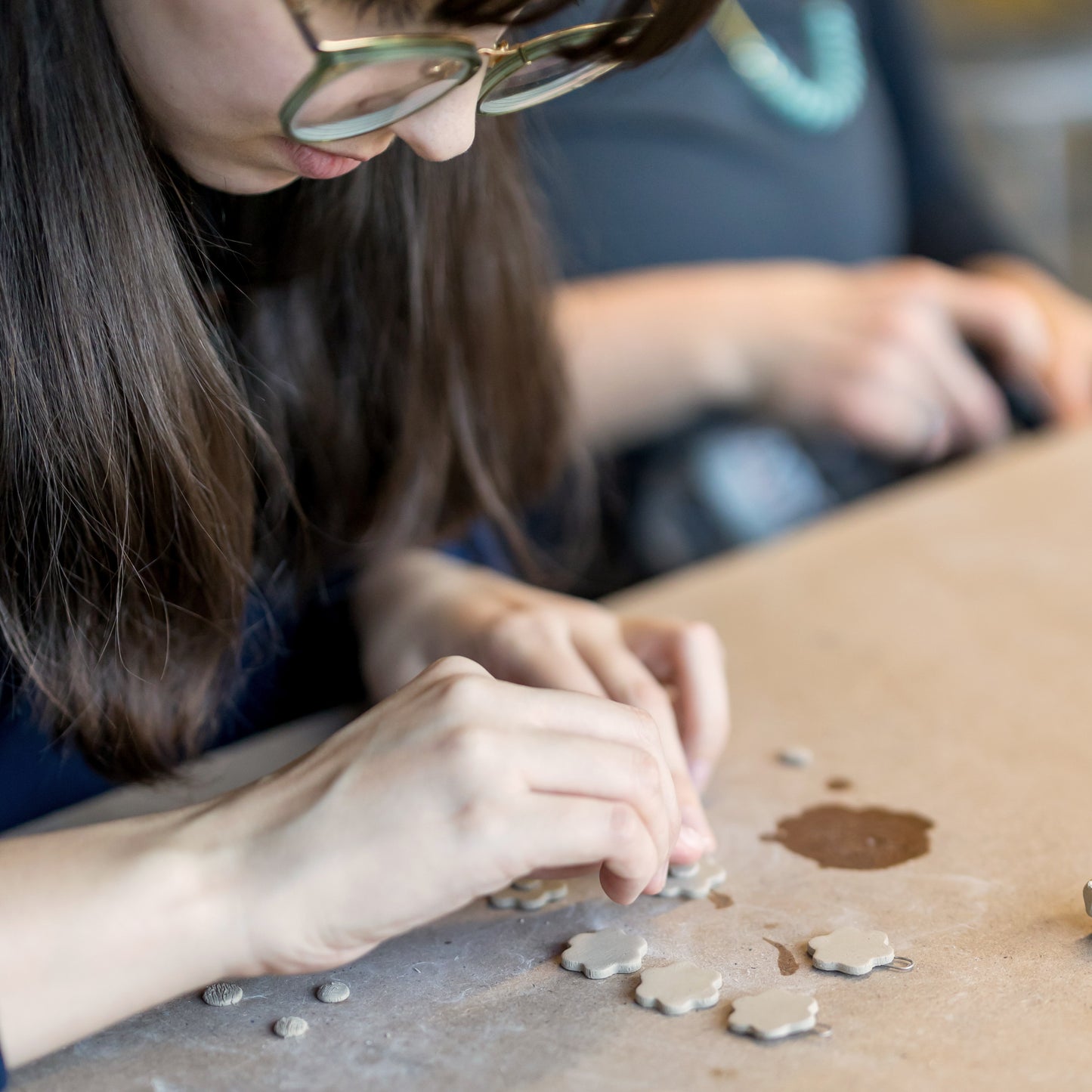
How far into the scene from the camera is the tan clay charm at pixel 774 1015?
44cm

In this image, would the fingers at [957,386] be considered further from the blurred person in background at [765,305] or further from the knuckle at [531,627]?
the knuckle at [531,627]

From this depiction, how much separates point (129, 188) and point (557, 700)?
0.28m

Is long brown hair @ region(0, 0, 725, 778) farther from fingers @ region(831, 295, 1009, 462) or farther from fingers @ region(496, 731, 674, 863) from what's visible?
fingers @ region(831, 295, 1009, 462)

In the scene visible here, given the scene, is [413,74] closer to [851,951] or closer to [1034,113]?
[851,951]

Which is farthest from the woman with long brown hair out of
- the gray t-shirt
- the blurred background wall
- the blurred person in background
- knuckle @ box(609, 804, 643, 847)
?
the blurred background wall

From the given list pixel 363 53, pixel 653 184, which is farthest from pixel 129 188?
pixel 653 184

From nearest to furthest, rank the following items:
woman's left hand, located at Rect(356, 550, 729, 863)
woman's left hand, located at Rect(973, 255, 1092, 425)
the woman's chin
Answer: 1. the woman's chin
2. woman's left hand, located at Rect(356, 550, 729, 863)
3. woman's left hand, located at Rect(973, 255, 1092, 425)

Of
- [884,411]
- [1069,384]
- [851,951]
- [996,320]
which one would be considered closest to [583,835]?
[851,951]

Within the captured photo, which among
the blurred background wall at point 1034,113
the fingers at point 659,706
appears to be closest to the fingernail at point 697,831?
the fingers at point 659,706

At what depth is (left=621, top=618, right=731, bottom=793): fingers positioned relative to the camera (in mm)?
634

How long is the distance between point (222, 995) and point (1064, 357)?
111 centimetres

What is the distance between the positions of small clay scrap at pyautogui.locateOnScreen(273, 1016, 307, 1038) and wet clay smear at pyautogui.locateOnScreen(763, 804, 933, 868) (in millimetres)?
243

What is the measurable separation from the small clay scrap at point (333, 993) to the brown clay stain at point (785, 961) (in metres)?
0.18

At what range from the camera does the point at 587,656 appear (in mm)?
654
